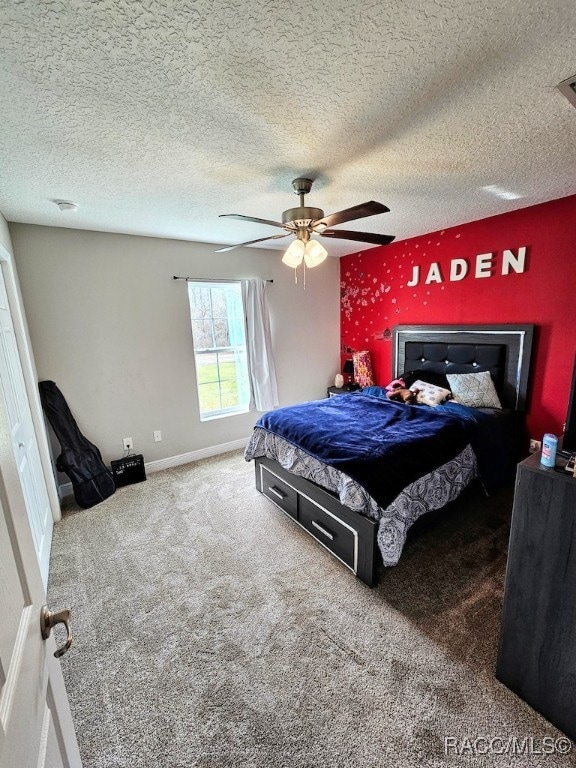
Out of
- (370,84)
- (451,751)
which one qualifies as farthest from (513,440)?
(370,84)

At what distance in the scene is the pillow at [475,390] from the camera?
2.99m

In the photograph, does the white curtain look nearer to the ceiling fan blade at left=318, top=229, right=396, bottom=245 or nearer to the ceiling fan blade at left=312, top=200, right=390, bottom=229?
the ceiling fan blade at left=318, top=229, right=396, bottom=245

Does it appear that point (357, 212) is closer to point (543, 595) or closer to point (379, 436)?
point (379, 436)

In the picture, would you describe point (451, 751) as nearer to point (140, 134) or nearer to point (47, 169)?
point (140, 134)

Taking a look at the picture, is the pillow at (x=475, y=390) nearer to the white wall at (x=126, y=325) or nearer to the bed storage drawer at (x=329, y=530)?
the bed storage drawer at (x=329, y=530)

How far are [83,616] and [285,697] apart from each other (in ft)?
3.86

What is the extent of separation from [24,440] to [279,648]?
202cm

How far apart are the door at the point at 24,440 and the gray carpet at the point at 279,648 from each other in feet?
0.64

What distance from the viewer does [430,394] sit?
3.12 metres

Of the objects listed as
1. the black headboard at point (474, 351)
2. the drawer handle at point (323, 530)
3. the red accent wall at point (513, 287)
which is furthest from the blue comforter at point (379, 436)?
the red accent wall at point (513, 287)

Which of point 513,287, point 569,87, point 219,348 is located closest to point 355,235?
point 569,87

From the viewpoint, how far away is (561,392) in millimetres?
2773

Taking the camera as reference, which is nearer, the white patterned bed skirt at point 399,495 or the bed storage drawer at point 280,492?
the white patterned bed skirt at point 399,495

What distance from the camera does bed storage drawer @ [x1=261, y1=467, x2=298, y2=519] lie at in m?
2.51
